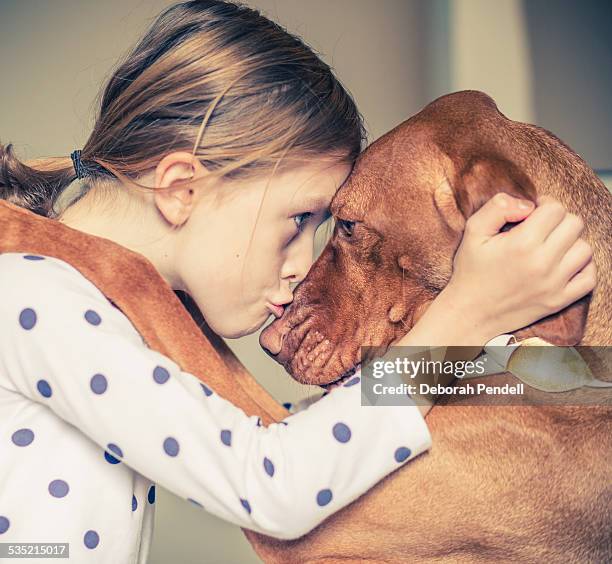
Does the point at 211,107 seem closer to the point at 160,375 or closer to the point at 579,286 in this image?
the point at 160,375

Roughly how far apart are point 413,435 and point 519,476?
8.2 inches

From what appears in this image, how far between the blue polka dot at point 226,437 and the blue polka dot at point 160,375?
12cm

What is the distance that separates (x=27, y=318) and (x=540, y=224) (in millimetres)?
837

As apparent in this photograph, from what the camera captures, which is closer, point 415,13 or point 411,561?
point 411,561

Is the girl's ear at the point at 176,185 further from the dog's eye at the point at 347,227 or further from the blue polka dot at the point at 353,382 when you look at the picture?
the blue polka dot at the point at 353,382

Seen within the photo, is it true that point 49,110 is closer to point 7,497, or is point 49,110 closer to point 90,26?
point 90,26

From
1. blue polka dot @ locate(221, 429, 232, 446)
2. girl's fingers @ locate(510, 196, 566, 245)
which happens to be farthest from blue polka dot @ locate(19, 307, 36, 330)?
girl's fingers @ locate(510, 196, 566, 245)

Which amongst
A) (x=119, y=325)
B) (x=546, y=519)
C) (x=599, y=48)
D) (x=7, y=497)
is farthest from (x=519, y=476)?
(x=599, y=48)

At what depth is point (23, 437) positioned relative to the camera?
4.51ft

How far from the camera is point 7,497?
1.33 meters

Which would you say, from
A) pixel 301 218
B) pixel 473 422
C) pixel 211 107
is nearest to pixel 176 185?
pixel 211 107

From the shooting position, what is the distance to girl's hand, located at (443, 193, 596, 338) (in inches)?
54.0

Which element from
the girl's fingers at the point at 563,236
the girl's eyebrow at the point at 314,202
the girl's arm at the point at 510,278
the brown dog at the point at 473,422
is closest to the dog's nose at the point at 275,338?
the brown dog at the point at 473,422

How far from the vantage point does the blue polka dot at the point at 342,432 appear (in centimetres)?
128
